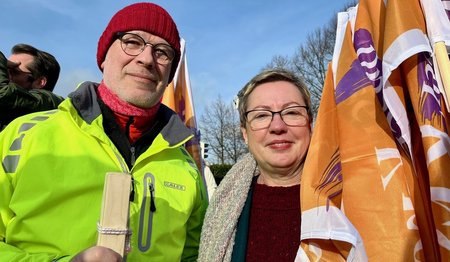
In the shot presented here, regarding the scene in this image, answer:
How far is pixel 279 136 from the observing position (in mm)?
2293

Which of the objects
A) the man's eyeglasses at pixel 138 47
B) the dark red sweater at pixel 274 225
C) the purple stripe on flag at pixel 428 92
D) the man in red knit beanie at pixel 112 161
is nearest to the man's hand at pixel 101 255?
the man in red knit beanie at pixel 112 161

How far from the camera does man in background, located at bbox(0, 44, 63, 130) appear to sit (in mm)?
3057

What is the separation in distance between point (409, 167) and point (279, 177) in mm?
839

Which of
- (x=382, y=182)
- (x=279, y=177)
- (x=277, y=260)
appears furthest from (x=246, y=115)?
(x=382, y=182)

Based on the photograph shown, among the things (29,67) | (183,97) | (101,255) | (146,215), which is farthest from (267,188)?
(183,97)

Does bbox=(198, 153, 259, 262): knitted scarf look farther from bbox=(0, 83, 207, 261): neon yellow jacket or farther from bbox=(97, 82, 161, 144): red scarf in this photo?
bbox=(97, 82, 161, 144): red scarf

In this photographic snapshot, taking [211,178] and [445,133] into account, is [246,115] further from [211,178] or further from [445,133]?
[211,178]

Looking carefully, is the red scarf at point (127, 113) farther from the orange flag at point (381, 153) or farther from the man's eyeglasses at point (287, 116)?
the orange flag at point (381, 153)

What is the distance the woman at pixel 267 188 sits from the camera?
7.25 ft

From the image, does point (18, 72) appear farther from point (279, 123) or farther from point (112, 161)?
point (279, 123)

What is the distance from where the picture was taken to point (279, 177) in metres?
2.40

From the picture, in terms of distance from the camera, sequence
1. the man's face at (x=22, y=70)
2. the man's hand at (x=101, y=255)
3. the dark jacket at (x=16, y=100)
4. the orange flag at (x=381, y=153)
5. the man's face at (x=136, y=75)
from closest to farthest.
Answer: the man's hand at (x=101, y=255) < the orange flag at (x=381, y=153) < the man's face at (x=136, y=75) < the dark jacket at (x=16, y=100) < the man's face at (x=22, y=70)

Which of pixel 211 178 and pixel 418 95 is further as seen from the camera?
pixel 211 178

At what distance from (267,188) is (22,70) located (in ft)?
7.67
